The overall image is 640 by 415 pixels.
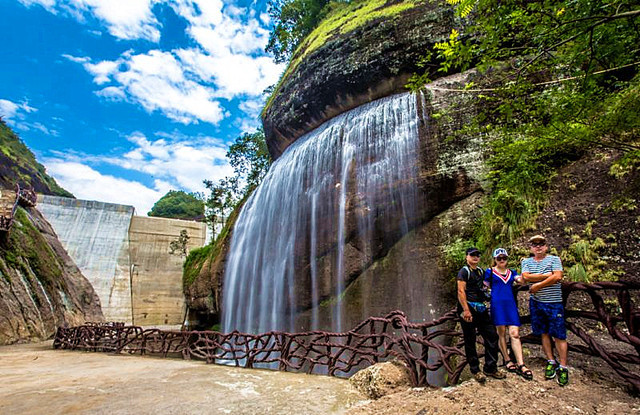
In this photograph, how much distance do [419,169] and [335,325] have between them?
16.3ft

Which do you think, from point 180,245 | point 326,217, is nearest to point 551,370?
point 326,217

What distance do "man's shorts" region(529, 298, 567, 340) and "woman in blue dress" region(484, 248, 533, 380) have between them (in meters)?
0.19

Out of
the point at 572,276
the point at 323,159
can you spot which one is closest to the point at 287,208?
the point at 323,159

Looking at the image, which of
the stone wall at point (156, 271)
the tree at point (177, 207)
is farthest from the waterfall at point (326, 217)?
the tree at point (177, 207)

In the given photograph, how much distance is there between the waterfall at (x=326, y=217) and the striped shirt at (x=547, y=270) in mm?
5655

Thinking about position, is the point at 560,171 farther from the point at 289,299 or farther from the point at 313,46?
the point at 313,46

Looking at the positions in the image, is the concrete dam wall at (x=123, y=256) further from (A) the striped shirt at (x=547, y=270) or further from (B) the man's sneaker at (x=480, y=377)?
(A) the striped shirt at (x=547, y=270)

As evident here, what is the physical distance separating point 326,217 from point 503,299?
7508mm

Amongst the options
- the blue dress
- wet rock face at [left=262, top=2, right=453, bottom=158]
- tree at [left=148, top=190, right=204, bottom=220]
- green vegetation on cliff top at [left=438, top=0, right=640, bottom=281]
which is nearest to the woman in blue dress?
the blue dress

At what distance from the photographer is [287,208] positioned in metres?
12.1

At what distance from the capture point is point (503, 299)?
2992 mm

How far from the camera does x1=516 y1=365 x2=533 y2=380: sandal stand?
264 cm

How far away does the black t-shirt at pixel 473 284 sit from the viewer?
2971 mm

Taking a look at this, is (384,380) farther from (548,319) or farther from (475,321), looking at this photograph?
(548,319)
